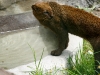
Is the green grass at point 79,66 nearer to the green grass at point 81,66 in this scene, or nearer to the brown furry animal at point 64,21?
the green grass at point 81,66

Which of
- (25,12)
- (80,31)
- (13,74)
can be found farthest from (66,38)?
(25,12)

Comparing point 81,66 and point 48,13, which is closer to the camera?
point 81,66

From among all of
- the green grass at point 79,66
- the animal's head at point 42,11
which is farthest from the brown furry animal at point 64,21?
the green grass at point 79,66

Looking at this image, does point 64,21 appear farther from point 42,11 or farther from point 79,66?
point 79,66

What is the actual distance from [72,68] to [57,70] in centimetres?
36

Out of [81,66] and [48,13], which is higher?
[48,13]

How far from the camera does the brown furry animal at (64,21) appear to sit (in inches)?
195

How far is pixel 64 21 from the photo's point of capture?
17.0 feet

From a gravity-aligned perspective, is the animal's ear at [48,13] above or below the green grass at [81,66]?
above

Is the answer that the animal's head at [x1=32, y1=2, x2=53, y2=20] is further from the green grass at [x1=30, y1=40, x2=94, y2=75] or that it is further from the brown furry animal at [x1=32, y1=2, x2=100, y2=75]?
the green grass at [x1=30, y1=40, x2=94, y2=75]

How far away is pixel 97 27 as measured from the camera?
486 cm

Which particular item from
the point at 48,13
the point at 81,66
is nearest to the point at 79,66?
the point at 81,66

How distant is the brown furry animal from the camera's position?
496 centimetres

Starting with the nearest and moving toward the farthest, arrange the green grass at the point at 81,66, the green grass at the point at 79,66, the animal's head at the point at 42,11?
the green grass at the point at 79,66, the green grass at the point at 81,66, the animal's head at the point at 42,11
